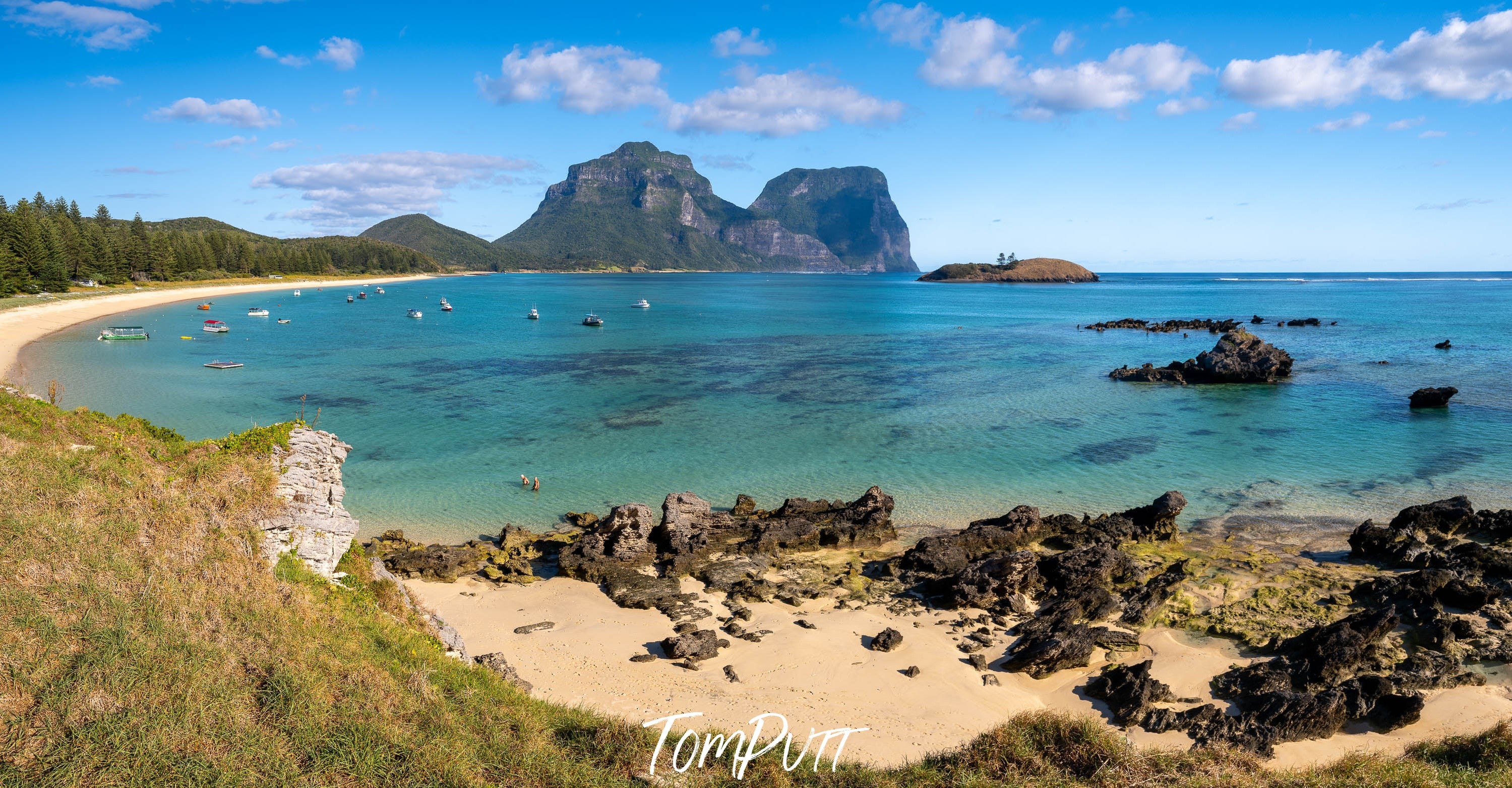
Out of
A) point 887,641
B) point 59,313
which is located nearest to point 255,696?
point 887,641

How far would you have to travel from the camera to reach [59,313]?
86.1 meters

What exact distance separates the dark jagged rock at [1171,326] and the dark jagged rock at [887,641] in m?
92.7

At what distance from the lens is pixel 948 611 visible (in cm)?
1927

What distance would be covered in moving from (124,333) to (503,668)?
82.2 metres

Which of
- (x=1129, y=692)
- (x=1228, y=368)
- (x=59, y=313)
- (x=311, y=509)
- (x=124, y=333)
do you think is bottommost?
(x=1129, y=692)

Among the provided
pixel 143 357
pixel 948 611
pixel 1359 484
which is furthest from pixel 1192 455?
pixel 143 357

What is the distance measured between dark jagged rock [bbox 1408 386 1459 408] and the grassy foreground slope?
43.7 metres

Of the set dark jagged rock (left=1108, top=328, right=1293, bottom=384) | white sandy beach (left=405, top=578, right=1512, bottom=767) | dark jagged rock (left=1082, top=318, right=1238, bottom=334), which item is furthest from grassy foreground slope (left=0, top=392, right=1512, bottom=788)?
dark jagged rock (left=1082, top=318, right=1238, bottom=334)

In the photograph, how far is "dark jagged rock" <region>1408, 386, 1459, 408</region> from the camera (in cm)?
4384

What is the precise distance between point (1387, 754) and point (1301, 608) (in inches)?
279

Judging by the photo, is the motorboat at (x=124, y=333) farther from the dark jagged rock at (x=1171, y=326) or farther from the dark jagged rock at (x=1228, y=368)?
the dark jagged rock at (x=1171, y=326)

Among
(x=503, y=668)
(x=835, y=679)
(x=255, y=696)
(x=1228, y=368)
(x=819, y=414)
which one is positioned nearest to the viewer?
(x=255, y=696)

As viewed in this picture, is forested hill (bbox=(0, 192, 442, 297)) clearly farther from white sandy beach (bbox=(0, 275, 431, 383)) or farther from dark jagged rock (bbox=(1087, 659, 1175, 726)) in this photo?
dark jagged rock (bbox=(1087, 659, 1175, 726))

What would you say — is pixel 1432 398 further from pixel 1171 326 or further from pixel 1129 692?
pixel 1171 326
